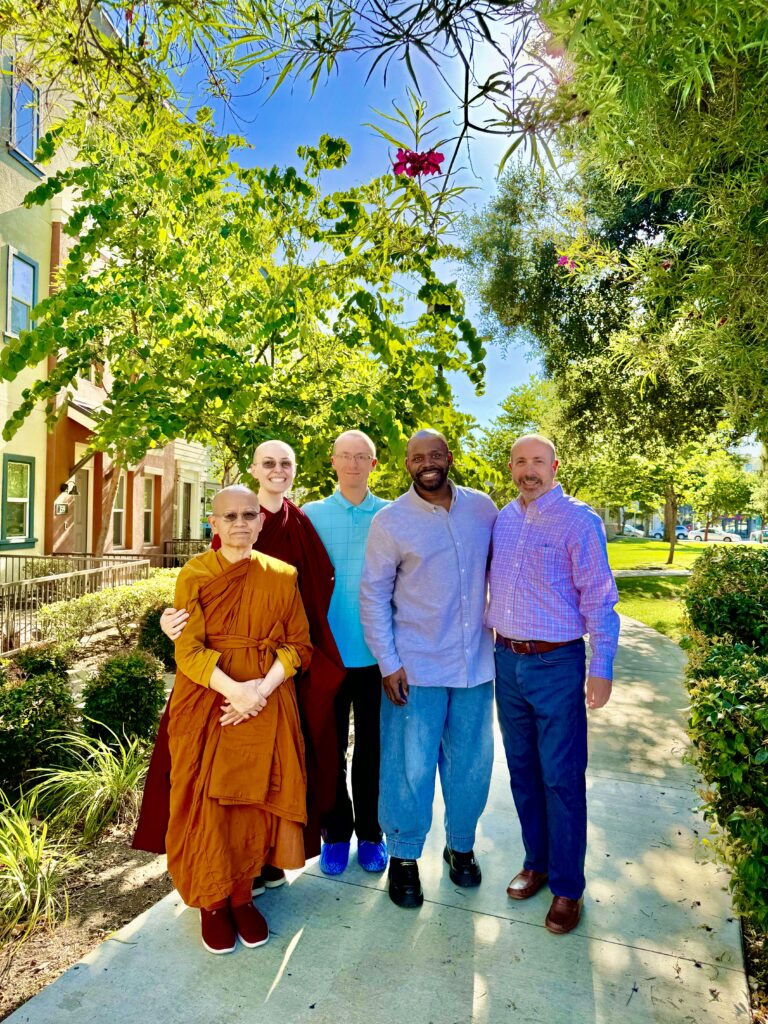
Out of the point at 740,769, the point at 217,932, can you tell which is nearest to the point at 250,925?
the point at 217,932

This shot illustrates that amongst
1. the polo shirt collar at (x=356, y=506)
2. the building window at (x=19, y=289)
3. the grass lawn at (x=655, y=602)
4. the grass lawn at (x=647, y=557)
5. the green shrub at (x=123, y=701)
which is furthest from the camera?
the grass lawn at (x=647, y=557)

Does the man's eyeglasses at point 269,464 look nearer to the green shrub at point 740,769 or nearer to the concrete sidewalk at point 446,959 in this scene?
the concrete sidewalk at point 446,959

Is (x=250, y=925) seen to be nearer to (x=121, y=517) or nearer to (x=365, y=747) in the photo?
(x=365, y=747)

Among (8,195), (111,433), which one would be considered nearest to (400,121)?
(111,433)

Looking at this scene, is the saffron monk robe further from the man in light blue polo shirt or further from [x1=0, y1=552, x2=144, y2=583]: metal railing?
[x1=0, y1=552, x2=144, y2=583]: metal railing

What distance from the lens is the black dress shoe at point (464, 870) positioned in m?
3.05

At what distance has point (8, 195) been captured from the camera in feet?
35.9

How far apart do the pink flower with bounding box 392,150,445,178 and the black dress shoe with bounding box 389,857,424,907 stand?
286 centimetres

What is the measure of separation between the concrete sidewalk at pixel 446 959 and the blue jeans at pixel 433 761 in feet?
0.92

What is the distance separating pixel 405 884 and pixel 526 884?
542mm

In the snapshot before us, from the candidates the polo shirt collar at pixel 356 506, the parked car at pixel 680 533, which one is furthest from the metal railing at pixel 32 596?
the parked car at pixel 680 533

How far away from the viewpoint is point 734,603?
17.2 feet

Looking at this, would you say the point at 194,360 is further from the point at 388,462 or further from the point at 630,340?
the point at 630,340

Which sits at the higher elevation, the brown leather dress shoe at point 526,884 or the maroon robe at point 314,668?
the maroon robe at point 314,668
